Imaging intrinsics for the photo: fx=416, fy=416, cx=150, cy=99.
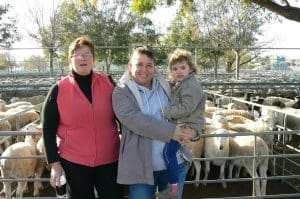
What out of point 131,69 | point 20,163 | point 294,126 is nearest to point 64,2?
point 294,126

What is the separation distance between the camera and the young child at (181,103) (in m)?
3.08

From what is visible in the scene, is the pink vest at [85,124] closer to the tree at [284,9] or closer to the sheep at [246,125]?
the sheep at [246,125]

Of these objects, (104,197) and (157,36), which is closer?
(104,197)

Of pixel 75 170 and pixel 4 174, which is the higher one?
pixel 75 170

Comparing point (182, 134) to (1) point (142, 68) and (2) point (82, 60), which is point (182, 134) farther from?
(2) point (82, 60)

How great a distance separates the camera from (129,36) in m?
31.3

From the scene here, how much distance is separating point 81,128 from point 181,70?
0.89 metres

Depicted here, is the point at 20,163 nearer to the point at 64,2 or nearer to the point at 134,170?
the point at 134,170

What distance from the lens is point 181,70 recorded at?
10.7 feet

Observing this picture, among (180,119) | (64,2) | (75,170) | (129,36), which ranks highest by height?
(64,2)

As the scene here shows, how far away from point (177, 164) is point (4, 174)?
14.3ft

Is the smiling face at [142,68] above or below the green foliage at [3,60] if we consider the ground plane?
below

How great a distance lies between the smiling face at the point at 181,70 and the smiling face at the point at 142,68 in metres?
0.23

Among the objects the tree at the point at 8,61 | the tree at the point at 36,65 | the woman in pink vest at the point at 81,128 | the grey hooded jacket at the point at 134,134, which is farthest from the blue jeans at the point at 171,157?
the tree at the point at 36,65
